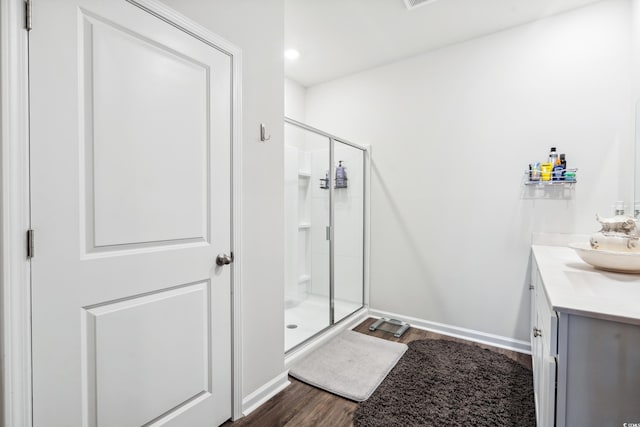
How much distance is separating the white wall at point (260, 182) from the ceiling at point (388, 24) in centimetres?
63

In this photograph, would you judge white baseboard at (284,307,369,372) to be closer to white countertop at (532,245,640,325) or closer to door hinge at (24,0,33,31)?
white countertop at (532,245,640,325)

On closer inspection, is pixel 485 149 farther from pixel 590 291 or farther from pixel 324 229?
pixel 590 291

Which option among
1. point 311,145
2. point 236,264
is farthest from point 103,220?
point 311,145

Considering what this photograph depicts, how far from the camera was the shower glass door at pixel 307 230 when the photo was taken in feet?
9.23

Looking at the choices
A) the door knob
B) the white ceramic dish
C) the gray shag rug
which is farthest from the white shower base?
the white ceramic dish

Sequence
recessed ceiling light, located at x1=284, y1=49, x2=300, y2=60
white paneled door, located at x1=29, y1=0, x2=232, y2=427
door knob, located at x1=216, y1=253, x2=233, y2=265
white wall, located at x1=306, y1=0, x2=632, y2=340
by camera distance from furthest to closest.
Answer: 1. recessed ceiling light, located at x1=284, y1=49, x2=300, y2=60
2. white wall, located at x1=306, y1=0, x2=632, y2=340
3. door knob, located at x1=216, y1=253, x2=233, y2=265
4. white paneled door, located at x1=29, y1=0, x2=232, y2=427

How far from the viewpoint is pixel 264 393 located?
68.7 inches

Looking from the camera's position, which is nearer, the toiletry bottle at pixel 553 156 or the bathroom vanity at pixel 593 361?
the bathroom vanity at pixel 593 361

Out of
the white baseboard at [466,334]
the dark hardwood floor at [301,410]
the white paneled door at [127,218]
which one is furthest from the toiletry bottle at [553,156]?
the white paneled door at [127,218]

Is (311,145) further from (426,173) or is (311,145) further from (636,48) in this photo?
(636,48)

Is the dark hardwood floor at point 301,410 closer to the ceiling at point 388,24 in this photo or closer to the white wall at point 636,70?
the white wall at point 636,70

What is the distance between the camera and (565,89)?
7.13 feet

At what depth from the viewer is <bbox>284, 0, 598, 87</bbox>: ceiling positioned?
2107 millimetres

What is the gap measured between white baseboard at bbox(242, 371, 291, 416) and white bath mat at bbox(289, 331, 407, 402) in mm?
137
